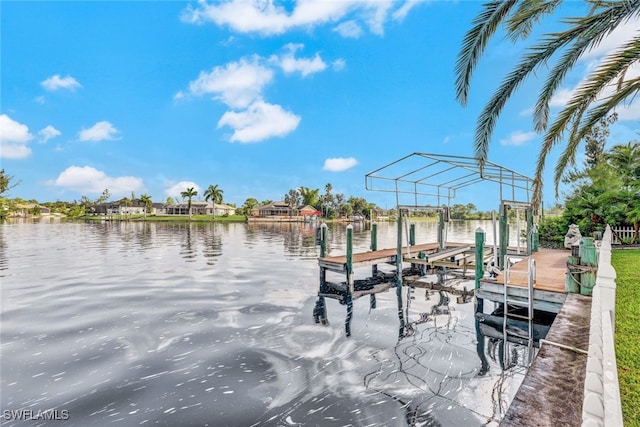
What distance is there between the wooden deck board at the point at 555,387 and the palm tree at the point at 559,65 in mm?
4144

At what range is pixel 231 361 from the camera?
612 centimetres

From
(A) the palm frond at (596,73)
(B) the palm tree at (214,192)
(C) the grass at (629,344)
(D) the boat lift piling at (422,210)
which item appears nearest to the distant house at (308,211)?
(B) the palm tree at (214,192)

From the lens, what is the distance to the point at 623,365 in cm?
407

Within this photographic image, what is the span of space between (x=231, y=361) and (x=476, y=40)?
779cm

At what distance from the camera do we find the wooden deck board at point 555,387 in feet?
8.30

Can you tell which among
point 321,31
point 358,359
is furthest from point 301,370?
point 321,31

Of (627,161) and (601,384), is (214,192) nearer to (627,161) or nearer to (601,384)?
(627,161)

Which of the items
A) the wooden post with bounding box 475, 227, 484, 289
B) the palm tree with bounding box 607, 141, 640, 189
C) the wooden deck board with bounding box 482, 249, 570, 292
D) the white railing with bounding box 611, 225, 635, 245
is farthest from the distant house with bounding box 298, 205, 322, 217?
the wooden post with bounding box 475, 227, 484, 289

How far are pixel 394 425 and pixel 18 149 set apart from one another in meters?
89.5

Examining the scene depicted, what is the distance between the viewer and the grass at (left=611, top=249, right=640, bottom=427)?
3293mm

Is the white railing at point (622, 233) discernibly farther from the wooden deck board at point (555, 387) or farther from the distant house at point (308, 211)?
the distant house at point (308, 211)

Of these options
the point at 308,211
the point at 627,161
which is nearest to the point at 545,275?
the point at 627,161

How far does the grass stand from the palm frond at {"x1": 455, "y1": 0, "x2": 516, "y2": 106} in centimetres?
490

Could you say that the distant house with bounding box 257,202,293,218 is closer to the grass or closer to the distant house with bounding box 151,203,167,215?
the distant house with bounding box 151,203,167,215
